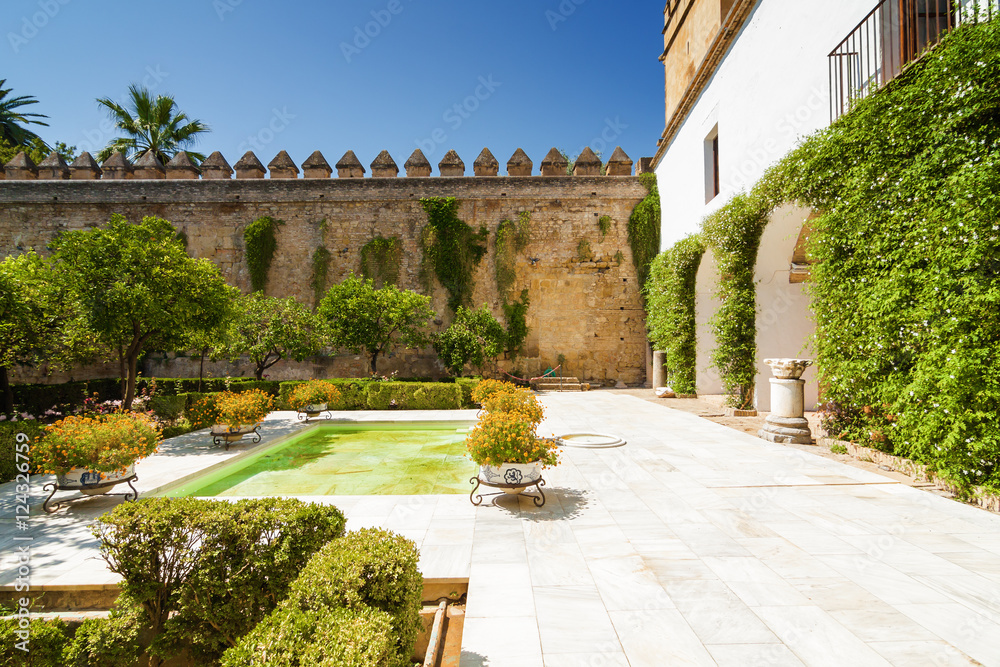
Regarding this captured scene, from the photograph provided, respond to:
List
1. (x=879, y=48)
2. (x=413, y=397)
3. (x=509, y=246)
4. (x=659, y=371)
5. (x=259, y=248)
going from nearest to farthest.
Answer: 1. (x=879, y=48)
2. (x=413, y=397)
3. (x=659, y=371)
4. (x=259, y=248)
5. (x=509, y=246)

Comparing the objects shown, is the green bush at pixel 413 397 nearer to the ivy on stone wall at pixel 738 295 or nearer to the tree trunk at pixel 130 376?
the tree trunk at pixel 130 376

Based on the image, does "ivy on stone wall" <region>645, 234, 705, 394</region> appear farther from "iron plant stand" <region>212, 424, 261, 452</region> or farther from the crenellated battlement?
"iron plant stand" <region>212, 424, 261, 452</region>

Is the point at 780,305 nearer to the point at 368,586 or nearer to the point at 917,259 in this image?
the point at 917,259

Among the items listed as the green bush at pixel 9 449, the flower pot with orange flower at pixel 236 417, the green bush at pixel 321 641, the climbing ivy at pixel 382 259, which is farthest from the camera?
the climbing ivy at pixel 382 259

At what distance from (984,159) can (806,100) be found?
3.84m

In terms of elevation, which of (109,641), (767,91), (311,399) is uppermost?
(767,91)

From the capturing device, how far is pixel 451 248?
17.5m

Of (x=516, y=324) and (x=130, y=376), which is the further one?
(x=516, y=324)

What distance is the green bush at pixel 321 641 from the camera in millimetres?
1635

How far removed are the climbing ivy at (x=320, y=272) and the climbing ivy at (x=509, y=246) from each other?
22.2 feet

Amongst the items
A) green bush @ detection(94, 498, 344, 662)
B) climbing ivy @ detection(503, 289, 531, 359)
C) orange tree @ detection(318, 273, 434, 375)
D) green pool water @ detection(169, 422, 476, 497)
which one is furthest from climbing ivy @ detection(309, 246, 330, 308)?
green bush @ detection(94, 498, 344, 662)

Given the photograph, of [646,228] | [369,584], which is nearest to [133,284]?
[369,584]

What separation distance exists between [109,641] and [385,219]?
16576 millimetres

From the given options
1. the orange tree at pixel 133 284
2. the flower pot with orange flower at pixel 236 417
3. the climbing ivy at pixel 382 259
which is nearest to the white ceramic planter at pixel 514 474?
the flower pot with orange flower at pixel 236 417
